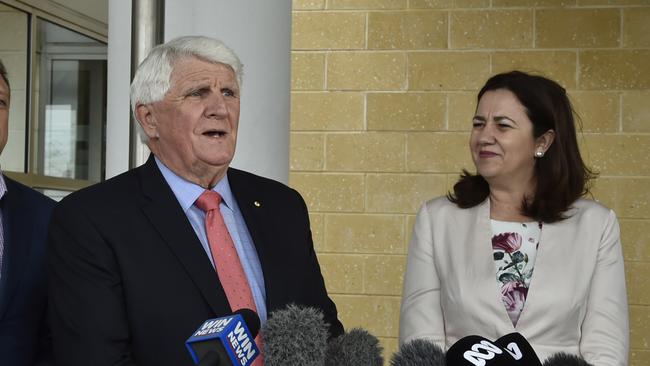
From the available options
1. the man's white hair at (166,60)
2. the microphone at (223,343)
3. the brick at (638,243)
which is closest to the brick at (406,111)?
the brick at (638,243)

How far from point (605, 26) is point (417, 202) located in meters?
1.19

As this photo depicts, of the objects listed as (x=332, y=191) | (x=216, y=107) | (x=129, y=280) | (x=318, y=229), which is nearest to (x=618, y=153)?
(x=332, y=191)

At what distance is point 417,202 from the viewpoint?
4.48 meters

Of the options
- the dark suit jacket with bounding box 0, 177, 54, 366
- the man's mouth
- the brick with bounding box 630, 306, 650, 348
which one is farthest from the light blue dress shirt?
the brick with bounding box 630, 306, 650, 348

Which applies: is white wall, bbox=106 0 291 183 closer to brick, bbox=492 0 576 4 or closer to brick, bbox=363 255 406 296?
brick, bbox=363 255 406 296

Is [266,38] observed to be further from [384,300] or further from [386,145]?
[384,300]

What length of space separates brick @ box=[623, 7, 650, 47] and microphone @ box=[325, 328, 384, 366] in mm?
3188

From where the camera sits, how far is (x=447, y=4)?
450cm

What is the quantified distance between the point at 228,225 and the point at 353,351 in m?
0.60

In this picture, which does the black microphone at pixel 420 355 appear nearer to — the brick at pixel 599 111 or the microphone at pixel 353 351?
the microphone at pixel 353 351

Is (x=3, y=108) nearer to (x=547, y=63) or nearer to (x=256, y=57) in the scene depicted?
(x=256, y=57)

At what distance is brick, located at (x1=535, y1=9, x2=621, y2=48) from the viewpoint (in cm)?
439

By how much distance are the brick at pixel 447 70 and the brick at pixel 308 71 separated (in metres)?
0.43

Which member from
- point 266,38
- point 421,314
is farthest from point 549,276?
point 266,38
